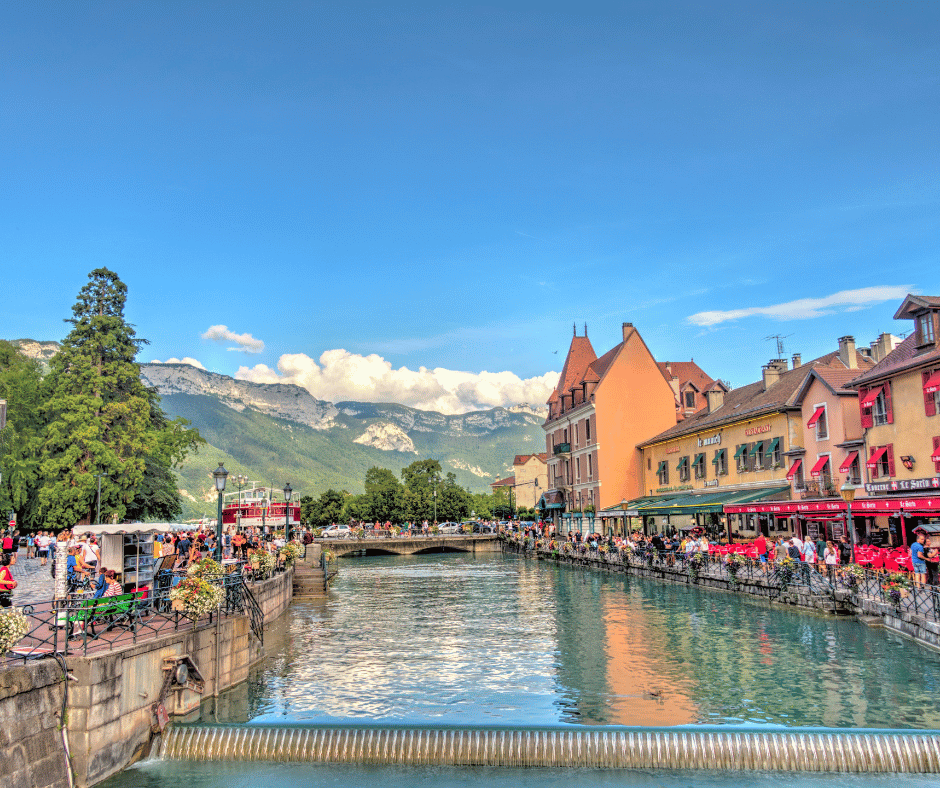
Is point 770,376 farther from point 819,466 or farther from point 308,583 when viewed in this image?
point 308,583

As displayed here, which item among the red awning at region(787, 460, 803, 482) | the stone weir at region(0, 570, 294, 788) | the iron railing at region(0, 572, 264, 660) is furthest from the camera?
the red awning at region(787, 460, 803, 482)

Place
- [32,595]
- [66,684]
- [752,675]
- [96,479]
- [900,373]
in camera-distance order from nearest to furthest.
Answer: [66,684], [752,675], [32,595], [900,373], [96,479]

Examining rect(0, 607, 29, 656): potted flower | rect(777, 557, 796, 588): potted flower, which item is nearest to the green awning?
rect(777, 557, 796, 588): potted flower

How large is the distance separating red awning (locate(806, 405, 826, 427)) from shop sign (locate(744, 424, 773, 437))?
14.4 ft

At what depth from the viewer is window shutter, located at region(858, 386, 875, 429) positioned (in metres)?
36.6

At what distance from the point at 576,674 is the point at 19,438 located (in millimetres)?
40532

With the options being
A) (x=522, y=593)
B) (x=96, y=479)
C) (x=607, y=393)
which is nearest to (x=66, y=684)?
(x=522, y=593)

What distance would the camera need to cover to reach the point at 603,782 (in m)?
13.4

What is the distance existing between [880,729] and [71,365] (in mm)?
46168

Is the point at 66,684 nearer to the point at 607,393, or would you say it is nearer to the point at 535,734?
the point at 535,734

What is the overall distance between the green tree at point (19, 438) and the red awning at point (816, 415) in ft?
146

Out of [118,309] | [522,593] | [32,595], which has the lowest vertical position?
[522,593]

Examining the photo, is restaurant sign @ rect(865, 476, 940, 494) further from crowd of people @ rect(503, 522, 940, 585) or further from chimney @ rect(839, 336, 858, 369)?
chimney @ rect(839, 336, 858, 369)

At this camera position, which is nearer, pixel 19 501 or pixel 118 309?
pixel 19 501
